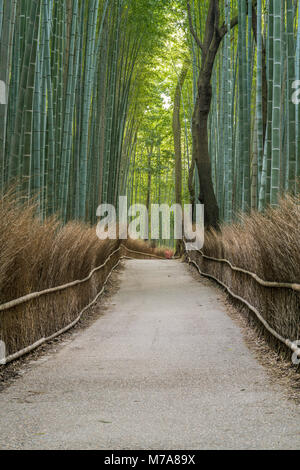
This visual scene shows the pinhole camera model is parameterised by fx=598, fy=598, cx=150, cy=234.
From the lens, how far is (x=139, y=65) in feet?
51.2

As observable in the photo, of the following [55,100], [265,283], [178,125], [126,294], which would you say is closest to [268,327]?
[265,283]

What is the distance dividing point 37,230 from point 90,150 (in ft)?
16.9

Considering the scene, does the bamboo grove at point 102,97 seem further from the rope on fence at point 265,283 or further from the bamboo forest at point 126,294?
the rope on fence at point 265,283

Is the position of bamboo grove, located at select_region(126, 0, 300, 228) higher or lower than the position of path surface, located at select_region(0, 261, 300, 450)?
higher

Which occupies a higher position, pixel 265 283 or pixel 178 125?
pixel 178 125

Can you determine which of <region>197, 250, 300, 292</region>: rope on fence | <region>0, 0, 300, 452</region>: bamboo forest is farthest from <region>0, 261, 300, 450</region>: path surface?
<region>197, 250, 300, 292</region>: rope on fence

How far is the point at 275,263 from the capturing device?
151 inches

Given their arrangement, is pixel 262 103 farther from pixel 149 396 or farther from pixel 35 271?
Result: pixel 149 396

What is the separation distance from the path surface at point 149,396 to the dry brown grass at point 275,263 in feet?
0.97

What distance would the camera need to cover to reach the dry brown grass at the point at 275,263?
3.32 meters

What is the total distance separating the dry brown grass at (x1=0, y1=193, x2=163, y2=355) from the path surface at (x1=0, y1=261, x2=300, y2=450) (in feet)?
0.77

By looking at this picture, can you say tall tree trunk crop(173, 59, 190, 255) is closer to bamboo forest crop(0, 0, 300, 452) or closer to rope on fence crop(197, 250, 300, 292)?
bamboo forest crop(0, 0, 300, 452)

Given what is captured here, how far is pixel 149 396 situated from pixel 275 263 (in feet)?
4.85

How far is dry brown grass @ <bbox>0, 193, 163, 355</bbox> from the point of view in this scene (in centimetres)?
331
